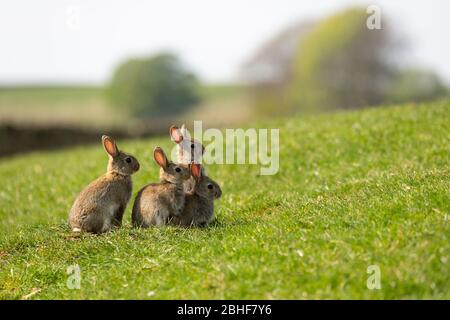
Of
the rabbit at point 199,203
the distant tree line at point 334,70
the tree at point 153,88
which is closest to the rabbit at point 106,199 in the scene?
the rabbit at point 199,203


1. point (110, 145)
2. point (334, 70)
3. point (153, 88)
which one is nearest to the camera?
point (110, 145)

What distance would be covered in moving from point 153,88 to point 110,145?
3492 inches

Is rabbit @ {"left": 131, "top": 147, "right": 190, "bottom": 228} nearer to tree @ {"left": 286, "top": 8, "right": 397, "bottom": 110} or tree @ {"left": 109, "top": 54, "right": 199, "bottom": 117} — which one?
tree @ {"left": 286, "top": 8, "right": 397, "bottom": 110}

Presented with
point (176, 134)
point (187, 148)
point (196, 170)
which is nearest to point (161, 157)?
point (196, 170)

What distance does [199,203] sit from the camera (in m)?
13.3

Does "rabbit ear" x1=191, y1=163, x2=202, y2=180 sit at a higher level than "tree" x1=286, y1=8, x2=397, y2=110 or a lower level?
lower

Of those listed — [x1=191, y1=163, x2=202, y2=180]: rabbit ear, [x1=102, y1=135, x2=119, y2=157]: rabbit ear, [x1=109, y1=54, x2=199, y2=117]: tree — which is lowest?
[x1=191, y1=163, x2=202, y2=180]: rabbit ear

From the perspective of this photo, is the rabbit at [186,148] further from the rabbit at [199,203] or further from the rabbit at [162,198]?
the rabbit at [162,198]

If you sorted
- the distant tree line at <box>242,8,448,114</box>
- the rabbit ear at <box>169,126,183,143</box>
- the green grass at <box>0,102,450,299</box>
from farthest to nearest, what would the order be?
1. the distant tree line at <box>242,8,448,114</box>
2. the rabbit ear at <box>169,126,183,143</box>
3. the green grass at <box>0,102,450,299</box>

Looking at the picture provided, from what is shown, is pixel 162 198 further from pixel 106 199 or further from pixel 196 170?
pixel 106 199

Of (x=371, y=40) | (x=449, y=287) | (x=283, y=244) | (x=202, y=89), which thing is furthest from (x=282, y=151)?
(x=202, y=89)

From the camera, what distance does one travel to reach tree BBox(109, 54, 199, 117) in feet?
332

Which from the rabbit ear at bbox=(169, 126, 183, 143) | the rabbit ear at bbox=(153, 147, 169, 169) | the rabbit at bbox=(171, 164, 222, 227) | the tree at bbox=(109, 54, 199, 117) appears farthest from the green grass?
the tree at bbox=(109, 54, 199, 117)

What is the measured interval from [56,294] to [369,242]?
4430mm
